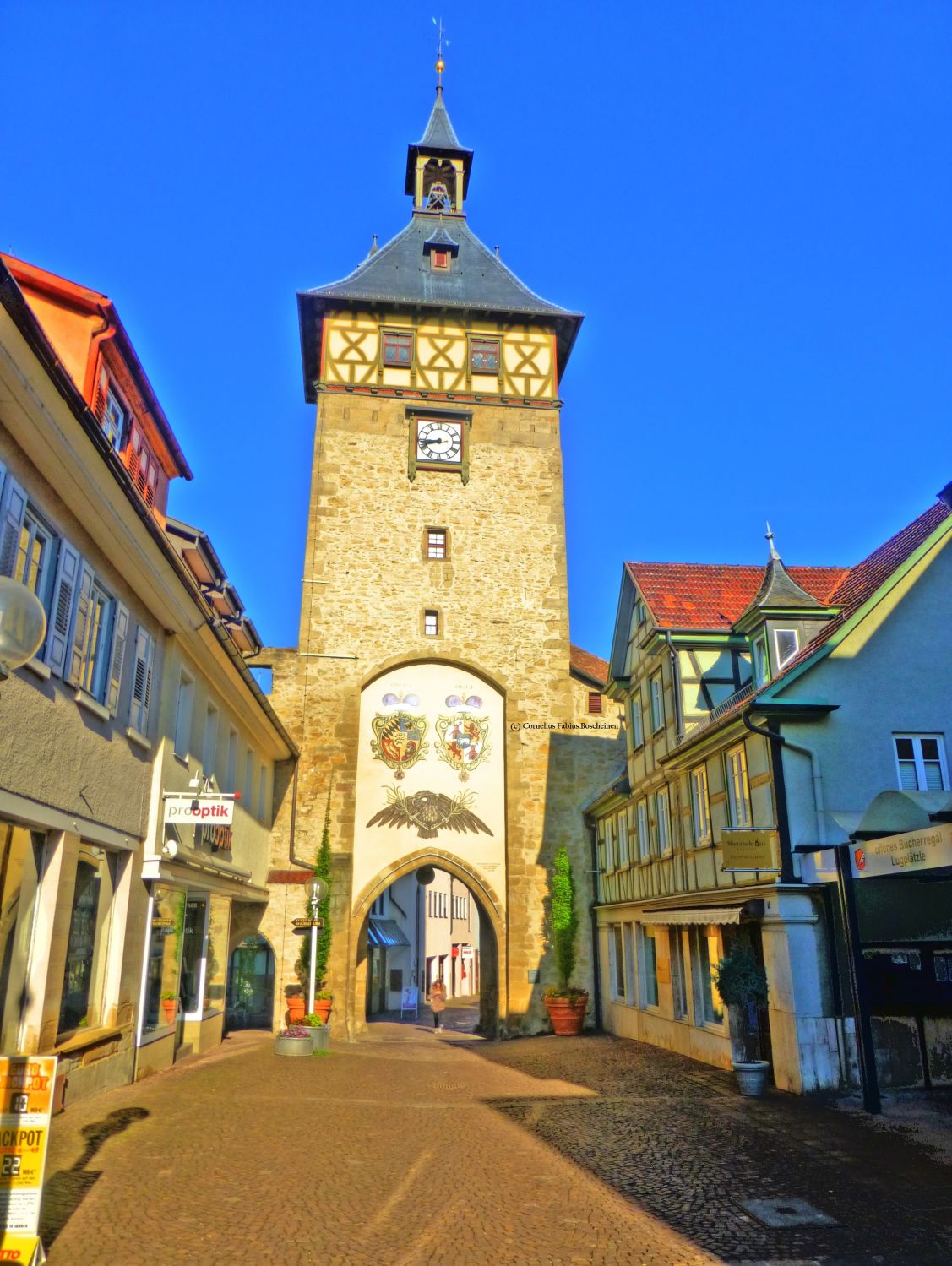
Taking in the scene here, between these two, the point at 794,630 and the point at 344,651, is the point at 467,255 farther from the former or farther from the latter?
the point at 794,630

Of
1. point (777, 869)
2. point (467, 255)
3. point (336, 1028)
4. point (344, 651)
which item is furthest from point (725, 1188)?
point (467, 255)

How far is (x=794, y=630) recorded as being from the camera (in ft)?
49.8

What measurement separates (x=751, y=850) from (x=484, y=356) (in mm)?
19294

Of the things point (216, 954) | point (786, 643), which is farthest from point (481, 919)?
point (786, 643)

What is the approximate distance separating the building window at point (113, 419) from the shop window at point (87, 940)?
519 centimetres

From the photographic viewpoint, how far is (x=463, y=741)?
24.7 metres

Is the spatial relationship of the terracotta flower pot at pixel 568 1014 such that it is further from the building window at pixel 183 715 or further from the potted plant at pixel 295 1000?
the building window at pixel 183 715

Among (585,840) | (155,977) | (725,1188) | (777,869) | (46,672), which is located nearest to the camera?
(725,1188)

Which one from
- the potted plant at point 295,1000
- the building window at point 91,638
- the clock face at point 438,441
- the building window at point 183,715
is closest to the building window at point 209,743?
the building window at point 183,715

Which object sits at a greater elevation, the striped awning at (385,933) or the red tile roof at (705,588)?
the red tile roof at (705,588)

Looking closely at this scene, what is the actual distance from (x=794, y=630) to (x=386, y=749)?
11.9 m

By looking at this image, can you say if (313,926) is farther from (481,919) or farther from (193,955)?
(481,919)

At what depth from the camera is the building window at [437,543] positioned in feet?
86.8

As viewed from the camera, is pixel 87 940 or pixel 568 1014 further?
pixel 568 1014
